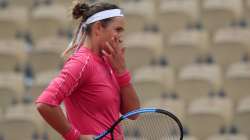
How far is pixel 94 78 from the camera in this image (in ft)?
10.1

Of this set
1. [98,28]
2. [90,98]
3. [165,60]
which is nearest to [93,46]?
[98,28]

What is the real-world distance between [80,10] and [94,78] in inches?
12.3

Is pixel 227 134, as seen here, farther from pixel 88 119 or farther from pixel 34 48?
pixel 88 119

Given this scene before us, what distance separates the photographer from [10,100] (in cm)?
691

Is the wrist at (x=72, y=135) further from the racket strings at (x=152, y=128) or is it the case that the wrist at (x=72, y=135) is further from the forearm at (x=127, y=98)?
the forearm at (x=127, y=98)

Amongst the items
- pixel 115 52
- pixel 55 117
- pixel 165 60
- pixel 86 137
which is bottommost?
pixel 165 60

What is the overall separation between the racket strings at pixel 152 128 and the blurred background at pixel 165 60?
2909 mm

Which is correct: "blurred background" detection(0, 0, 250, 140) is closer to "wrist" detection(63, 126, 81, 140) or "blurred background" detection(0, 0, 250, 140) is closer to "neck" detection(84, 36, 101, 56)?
"neck" detection(84, 36, 101, 56)

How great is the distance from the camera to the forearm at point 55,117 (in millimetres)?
2850

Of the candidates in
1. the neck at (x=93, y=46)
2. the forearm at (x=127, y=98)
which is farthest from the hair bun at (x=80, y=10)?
the forearm at (x=127, y=98)

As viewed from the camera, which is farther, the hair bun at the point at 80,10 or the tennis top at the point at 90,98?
the hair bun at the point at 80,10

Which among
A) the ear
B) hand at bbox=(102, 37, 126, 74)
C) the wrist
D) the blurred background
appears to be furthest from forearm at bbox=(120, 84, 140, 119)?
the blurred background

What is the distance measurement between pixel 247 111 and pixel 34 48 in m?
2.35

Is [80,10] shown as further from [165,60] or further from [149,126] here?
[165,60]
